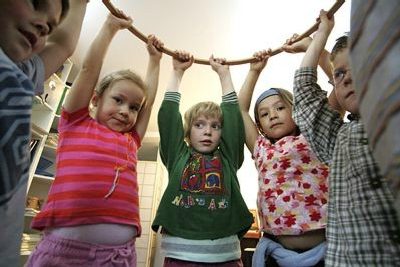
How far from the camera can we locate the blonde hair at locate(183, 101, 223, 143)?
1042 millimetres

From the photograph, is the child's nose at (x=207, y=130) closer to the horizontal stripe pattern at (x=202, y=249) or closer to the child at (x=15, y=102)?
the horizontal stripe pattern at (x=202, y=249)

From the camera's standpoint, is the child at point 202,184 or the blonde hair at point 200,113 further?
the blonde hair at point 200,113

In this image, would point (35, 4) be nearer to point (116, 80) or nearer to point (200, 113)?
point (116, 80)

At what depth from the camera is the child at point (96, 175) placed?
0.69 m

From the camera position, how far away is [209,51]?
6.24ft

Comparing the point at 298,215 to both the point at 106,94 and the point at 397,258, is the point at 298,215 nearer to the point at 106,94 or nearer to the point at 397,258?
the point at 397,258

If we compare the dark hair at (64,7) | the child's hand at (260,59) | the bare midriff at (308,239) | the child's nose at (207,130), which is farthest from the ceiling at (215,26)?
the dark hair at (64,7)

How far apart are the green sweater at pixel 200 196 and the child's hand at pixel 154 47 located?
20 cm

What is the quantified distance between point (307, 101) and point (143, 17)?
126cm

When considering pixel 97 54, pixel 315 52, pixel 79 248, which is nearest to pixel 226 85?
pixel 315 52

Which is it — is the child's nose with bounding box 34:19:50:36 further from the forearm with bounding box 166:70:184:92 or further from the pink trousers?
the forearm with bounding box 166:70:184:92

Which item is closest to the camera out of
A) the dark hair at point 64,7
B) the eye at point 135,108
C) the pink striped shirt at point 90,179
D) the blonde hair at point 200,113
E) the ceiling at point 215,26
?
the dark hair at point 64,7

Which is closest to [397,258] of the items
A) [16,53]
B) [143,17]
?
[16,53]

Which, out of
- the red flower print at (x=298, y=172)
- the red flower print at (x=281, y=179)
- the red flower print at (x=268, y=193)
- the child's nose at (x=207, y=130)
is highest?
the child's nose at (x=207, y=130)
